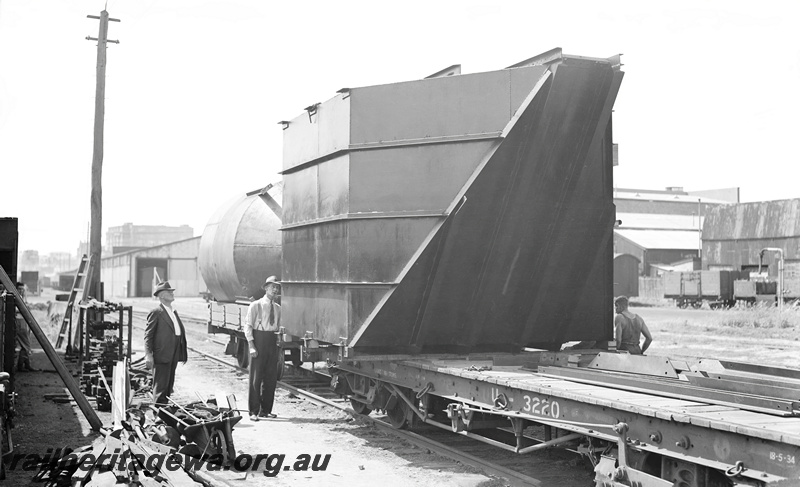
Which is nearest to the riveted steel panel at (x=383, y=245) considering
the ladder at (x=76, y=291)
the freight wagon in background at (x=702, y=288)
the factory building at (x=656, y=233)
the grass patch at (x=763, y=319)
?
the ladder at (x=76, y=291)

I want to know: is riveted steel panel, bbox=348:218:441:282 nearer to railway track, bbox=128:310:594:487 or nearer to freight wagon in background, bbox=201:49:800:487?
freight wagon in background, bbox=201:49:800:487

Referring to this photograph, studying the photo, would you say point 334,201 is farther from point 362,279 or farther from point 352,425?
point 352,425

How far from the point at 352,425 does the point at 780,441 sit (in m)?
6.47

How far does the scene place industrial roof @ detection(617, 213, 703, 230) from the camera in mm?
67375

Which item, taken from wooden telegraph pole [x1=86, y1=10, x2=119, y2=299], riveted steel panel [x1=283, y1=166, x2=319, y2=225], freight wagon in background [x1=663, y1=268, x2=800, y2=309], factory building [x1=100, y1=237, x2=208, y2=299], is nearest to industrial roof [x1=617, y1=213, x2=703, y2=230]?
freight wagon in background [x1=663, y1=268, x2=800, y2=309]

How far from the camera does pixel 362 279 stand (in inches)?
337

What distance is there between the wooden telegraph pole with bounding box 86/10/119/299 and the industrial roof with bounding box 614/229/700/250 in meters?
45.0

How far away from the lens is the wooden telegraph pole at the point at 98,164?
21.1 m

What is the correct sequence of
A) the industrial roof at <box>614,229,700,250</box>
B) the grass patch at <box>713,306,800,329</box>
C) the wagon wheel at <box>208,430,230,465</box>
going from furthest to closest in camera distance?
Answer: the industrial roof at <box>614,229,700,250</box> → the grass patch at <box>713,306,800,329</box> → the wagon wheel at <box>208,430,230,465</box>

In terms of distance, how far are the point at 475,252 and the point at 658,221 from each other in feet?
218

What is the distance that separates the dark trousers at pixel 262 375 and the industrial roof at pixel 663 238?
169 feet

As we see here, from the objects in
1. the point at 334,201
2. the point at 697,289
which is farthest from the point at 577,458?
the point at 697,289

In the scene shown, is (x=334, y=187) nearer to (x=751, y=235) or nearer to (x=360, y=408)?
(x=360, y=408)

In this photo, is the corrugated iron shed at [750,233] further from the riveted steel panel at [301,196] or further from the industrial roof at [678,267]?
the riveted steel panel at [301,196]
